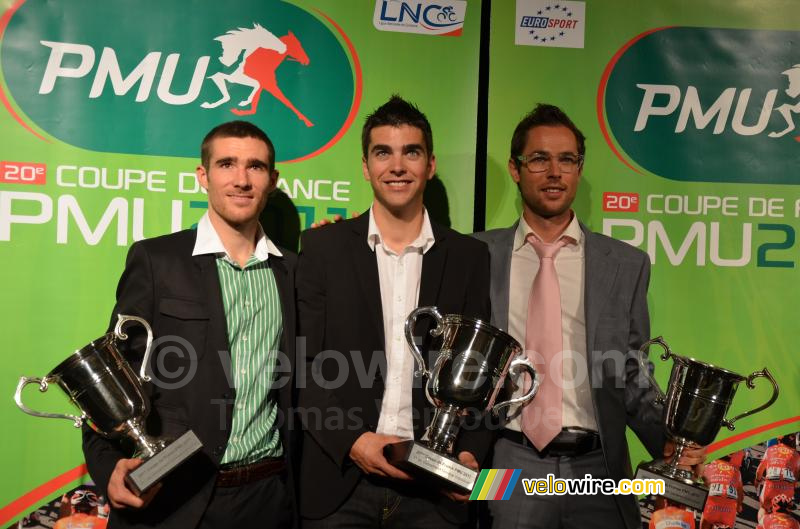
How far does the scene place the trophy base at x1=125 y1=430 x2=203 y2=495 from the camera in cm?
243

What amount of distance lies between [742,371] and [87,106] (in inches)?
137

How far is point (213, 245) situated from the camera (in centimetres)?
285

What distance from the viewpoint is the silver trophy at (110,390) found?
253 centimetres

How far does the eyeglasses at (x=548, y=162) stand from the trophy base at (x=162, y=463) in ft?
5.96

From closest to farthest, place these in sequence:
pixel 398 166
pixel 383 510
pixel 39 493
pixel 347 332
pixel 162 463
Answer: pixel 162 463, pixel 383 510, pixel 347 332, pixel 398 166, pixel 39 493

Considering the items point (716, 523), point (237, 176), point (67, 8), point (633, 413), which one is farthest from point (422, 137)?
point (716, 523)

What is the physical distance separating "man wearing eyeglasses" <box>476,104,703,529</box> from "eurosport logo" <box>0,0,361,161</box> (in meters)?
1.06

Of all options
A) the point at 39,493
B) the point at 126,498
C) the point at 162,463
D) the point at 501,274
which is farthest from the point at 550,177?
the point at 39,493

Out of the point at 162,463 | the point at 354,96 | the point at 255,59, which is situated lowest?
the point at 162,463

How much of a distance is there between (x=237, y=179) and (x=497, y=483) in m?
1.63

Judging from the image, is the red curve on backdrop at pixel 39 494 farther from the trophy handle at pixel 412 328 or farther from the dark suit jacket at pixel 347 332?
the trophy handle at pixel 412 328

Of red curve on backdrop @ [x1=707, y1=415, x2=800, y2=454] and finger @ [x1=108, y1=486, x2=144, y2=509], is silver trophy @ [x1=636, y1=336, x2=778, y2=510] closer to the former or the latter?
red curve on backdrop @ [x1=707, y1=415, x2=800, y2=454]

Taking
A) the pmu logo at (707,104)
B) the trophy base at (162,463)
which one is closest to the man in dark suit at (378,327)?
the trophy base at (162,463)

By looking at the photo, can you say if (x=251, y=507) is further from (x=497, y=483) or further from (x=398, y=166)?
(x=398, y=166)
